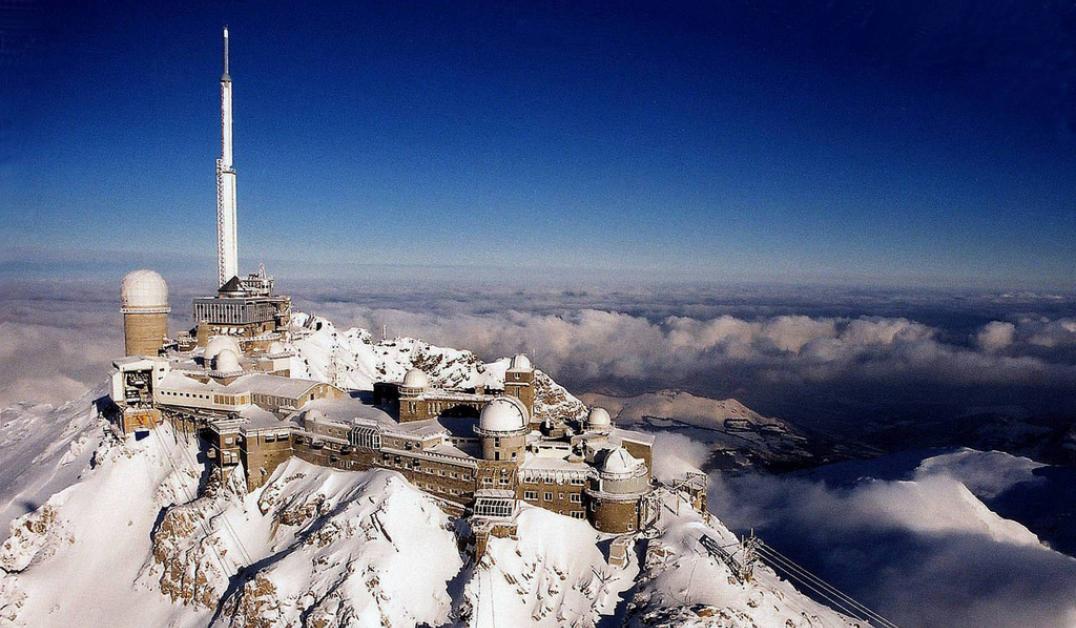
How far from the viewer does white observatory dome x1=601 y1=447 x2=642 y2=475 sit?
59156mm

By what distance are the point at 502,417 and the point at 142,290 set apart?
7409 cm

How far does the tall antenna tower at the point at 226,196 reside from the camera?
116562 millimetres

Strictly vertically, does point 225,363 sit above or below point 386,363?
above

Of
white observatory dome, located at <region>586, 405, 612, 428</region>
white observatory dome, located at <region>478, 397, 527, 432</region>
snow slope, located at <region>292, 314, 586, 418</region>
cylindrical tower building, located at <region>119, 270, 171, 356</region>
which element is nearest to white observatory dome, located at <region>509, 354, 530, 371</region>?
white observatory dome, located at <region>586, 405, 612, 428</region>

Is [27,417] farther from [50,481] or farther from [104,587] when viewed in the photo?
[104,587]

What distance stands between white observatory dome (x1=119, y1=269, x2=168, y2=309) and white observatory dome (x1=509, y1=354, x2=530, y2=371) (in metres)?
66.5

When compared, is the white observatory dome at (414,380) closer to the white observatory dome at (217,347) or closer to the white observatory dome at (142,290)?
the white observatory dome at (217,347)

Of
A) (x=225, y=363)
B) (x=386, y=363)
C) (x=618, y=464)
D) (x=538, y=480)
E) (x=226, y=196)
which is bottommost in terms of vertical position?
(x=386, y=363)

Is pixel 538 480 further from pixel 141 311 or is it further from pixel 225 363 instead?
pixel 141 311

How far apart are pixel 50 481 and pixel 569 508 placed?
70.9 metres

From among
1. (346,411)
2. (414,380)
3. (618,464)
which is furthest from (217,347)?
(618,464)

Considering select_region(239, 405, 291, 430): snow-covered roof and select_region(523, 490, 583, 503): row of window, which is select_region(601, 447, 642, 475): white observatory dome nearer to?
select_region(523, 490, 583, 503): row of window

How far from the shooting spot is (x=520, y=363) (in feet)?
253

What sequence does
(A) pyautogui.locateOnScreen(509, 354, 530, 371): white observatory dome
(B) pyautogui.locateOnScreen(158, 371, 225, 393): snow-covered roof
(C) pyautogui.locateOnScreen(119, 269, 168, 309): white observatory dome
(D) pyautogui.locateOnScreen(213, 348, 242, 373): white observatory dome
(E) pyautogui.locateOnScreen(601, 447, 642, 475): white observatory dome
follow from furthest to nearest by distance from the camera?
1. (C) pyautogui.locateOnScreen(119, 269, 168, 309): white observatory dome
2. (D) pyautogui.locateOnScreen(213, 348, 242, 373): white observatory dome
3. (B) pyautogui.locateOnScreen(158, 371, 225, 393): snow-covered roof
4. (A) pyautogui.locateOnScreen(509, 354, 530, 371): white observatory dome
5. (E) pyautogui.locateOnScreen(601, 447, 642, 475): white observatory dome
